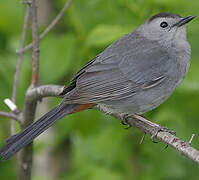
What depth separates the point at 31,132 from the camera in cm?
361

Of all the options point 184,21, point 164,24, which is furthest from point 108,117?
point 184,21

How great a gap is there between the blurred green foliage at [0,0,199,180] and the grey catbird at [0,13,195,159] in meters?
0.11

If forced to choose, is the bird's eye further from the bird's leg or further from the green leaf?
the bird's leg

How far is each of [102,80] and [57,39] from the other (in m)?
0.77

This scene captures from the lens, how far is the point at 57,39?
15.1 ft

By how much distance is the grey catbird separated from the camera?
400 cm

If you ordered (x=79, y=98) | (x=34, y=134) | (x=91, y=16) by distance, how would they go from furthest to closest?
1. (x=91, y=16)
2. (x=79, y=98)
3. (x=34, y=134)

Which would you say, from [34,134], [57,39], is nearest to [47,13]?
[57,39]

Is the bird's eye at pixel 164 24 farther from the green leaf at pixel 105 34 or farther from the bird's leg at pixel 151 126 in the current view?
the bird's leg at pixel 151 126

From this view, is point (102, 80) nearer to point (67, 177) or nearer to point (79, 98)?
point (79, 98)

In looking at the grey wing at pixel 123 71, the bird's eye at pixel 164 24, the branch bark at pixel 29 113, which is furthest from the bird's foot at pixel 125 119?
the bird's eye at pixel 164 24

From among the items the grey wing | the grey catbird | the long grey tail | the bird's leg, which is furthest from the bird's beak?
the long grey tail

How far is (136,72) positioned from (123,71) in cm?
11

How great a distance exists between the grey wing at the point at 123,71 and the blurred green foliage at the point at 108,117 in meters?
0.16
